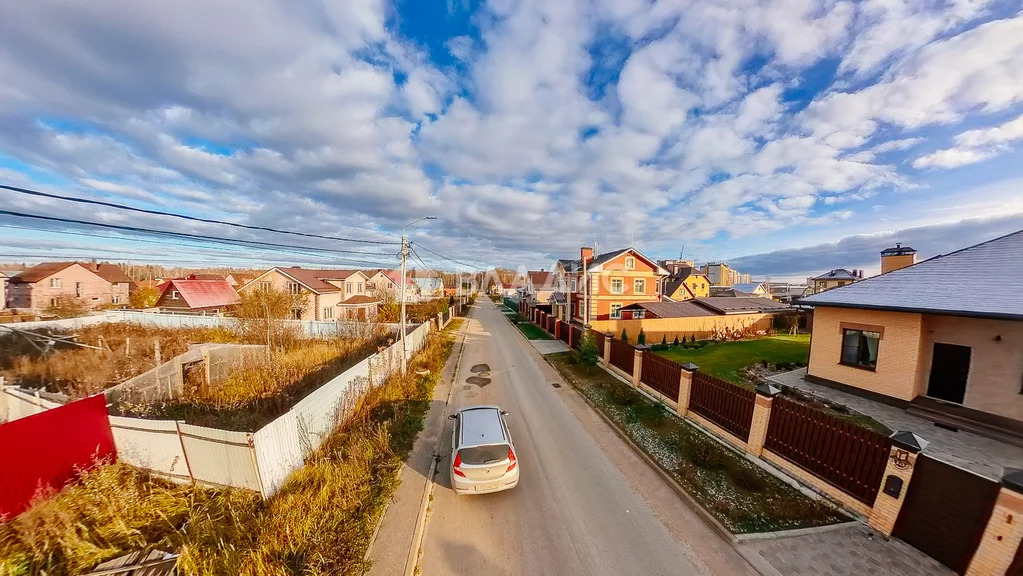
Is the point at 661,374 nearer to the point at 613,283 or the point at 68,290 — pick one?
the point at 613,283

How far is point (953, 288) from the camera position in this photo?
1048 cm

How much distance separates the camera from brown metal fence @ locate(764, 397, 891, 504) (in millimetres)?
6078

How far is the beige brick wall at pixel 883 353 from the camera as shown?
36.0ft

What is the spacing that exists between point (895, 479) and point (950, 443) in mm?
6376

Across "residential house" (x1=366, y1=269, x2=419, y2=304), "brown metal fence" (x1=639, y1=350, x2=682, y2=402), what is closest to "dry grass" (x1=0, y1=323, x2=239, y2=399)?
"brown metal fence" (x1=639, y1=350, x2=682, y2=402)

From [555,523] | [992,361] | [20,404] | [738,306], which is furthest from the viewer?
[738,306]

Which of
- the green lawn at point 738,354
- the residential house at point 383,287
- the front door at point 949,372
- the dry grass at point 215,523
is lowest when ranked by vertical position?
the dry grass at point 215,523

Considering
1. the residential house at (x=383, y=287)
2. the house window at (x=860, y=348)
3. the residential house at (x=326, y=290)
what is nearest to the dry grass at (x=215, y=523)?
the house window at (x=860, y=348)

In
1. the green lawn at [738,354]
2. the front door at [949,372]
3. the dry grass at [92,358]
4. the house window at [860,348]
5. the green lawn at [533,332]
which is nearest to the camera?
the front door at [949,372]

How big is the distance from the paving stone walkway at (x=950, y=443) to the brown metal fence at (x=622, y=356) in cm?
658

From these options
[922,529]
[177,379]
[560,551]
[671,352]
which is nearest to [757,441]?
[922,529]

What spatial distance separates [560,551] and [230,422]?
32.5 feet

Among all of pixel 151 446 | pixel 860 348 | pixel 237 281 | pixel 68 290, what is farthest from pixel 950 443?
pixel 68 290

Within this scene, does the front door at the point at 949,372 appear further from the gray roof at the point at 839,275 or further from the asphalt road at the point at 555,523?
the gray roof at the point at 839,275
